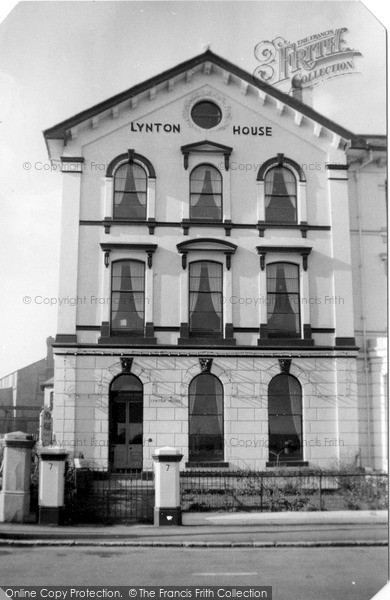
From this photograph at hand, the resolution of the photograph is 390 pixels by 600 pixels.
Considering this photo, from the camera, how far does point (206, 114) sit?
28.3ft

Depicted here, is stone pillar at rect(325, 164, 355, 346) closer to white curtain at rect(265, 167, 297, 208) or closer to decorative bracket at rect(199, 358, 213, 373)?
white curtain at rect(265, 167, 297, 208)

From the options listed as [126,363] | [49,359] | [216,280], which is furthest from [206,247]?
[49,359]

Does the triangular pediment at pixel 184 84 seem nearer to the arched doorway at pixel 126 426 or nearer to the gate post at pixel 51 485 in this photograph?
the arched doorway at pixel 126 426

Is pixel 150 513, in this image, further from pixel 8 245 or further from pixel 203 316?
pixel 8 245

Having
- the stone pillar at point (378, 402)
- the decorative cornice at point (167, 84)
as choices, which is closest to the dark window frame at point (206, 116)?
the decorative cornice at point (167, 84)

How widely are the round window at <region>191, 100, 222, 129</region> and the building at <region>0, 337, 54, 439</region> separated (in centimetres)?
339

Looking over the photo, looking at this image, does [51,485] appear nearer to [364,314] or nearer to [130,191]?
[130,191]

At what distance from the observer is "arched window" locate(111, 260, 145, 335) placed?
27.8ft

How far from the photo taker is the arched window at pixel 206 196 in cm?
869

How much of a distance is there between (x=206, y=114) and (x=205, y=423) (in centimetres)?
398

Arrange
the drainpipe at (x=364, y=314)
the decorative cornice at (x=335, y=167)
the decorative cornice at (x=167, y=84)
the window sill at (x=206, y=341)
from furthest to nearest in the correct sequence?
the decorative cornice at (x=335, y=167), the window sill at (x=206, y=341), the decorative cornice at (x=167, y=84), the drainpipe at (x=364, y=314)

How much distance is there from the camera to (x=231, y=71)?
8.38 m

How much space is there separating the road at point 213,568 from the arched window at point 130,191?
425 centimetres

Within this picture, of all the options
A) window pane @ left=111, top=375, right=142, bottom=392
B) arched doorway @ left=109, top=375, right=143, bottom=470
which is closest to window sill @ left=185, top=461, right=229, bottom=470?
arched doorway @ left=109, top=375, right=143, bottom=470
